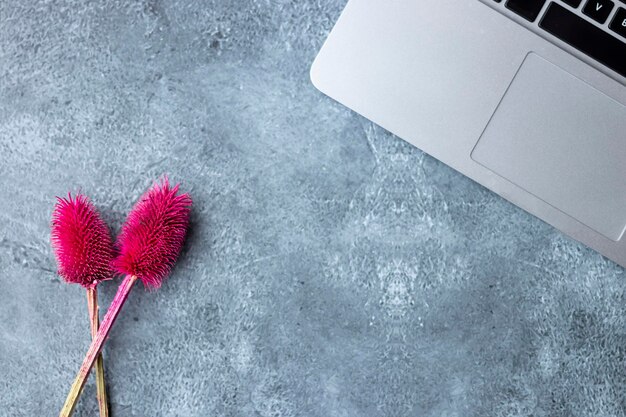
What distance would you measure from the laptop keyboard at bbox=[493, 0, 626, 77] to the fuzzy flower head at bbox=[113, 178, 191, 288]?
343 mm

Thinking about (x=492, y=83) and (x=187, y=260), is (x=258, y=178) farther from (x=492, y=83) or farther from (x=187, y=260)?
(x=492, y=83)

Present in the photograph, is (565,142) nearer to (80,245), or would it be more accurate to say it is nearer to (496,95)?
(496,95)

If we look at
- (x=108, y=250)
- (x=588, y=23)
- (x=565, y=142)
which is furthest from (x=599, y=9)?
(x=108, y=250)

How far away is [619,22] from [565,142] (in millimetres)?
109

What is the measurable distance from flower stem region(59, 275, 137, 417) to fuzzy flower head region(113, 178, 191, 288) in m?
0.02

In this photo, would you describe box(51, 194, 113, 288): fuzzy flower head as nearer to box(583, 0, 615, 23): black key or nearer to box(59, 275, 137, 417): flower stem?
box(59, 275, 137, 417): flower stem

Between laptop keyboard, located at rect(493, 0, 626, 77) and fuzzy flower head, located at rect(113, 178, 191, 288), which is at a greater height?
laptop keyboard, located at rect(493, 0, 626, 77)

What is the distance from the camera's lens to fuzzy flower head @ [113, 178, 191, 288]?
68 cm

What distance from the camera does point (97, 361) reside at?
710mm

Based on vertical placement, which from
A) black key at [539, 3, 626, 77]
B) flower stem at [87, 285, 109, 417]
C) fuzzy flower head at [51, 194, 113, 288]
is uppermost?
black key at [539, 3, 626, 77]

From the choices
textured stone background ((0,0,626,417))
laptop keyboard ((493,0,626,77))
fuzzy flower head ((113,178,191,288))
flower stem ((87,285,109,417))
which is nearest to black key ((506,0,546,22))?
laptop keyboard ((493,0,626,77))

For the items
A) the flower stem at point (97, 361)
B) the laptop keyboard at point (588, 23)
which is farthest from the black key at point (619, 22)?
the flower stem at point (97, 361)

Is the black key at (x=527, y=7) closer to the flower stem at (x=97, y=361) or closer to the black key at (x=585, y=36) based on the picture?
the black key at (x=585, y=36)

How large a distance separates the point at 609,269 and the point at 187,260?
40cm
